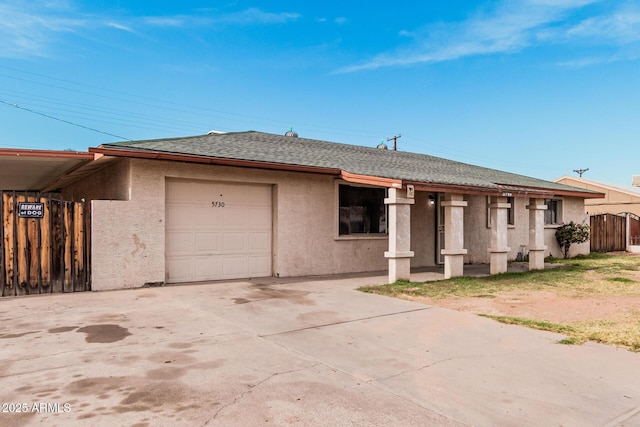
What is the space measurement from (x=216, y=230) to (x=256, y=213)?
1184mm

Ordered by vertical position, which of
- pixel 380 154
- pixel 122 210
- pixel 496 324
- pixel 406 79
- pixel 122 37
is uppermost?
pixel 122 37

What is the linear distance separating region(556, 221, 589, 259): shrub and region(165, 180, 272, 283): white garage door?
13.5 m

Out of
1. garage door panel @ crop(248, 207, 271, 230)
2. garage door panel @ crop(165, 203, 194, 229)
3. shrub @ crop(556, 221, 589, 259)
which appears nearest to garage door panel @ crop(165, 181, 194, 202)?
garage door panel @ crop(165, 203, 194, 229)

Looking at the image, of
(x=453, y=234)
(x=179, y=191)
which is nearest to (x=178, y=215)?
(x=179, y=191)

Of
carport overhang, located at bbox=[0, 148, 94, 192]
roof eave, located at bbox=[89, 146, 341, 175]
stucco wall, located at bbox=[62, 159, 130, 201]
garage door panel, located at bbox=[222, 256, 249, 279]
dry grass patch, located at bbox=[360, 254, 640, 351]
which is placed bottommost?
dry grass patch, located at bbox=[360, 254, 640, 351]

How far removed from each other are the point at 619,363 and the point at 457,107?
23.0 meters

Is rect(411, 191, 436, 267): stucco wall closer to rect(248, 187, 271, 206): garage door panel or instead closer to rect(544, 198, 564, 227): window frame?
rect(248, 187, 271, 206): garage door panel

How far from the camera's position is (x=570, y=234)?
17.0 metres

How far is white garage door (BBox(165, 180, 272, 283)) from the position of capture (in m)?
9.49

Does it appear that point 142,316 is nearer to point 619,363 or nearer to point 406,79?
point 619,363

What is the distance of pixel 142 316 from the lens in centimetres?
616

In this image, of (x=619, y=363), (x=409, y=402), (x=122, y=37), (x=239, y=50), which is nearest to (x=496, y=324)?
(x=619, y=363)

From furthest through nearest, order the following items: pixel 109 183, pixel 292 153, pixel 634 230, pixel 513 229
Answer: pixel 634 230 → pixel 513 229 → pixel 292 153 → pixel 109 183

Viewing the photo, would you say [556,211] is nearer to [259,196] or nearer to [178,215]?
[259,196]
